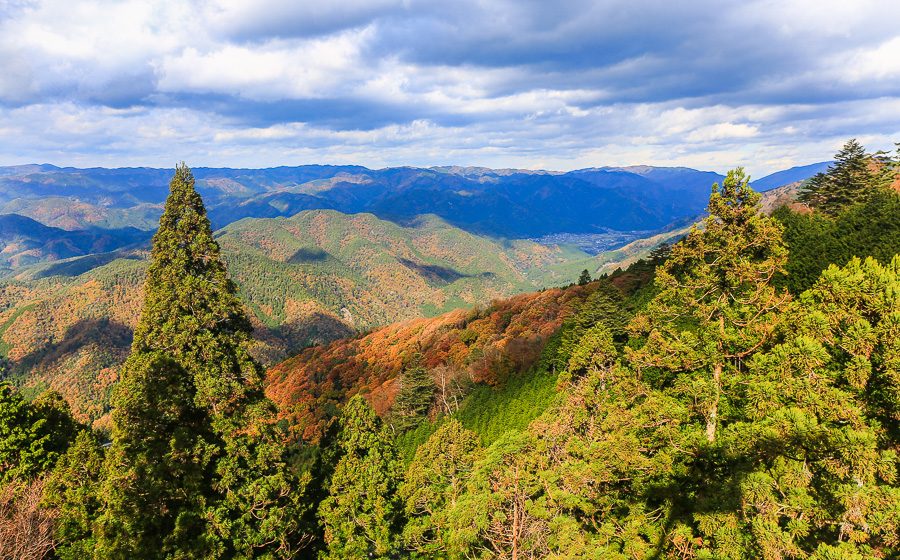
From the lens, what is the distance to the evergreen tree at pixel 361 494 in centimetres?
2077

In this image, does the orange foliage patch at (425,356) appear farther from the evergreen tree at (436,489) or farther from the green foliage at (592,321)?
the evergreen tree at (436,489)

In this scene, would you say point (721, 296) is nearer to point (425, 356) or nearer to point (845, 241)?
point (845, 241)

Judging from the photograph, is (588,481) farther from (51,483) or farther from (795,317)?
(51,483)

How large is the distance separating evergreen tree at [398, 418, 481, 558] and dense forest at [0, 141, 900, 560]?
190 mm

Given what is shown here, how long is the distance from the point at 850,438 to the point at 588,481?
7.89 m

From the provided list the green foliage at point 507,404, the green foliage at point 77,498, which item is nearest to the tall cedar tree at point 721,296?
the green foliage at point 77,498

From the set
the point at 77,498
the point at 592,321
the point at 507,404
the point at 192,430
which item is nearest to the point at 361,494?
the point at 192,430

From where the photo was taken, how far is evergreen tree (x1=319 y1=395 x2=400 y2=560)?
20766 millimetres

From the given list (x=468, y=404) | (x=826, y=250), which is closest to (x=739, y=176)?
(x=826, y=250)

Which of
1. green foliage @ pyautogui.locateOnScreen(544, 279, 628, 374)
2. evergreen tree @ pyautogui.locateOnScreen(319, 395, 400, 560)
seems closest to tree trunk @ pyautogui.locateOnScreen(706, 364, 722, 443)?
evergreen tree @ pyautogui.locateOnScreen(319, 395, 400, 560)

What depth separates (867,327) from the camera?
1201 cm

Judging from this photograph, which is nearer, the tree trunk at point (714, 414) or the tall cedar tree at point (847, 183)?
the tree trunk at point (714, 414)

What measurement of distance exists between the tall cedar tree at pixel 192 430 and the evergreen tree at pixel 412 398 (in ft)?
192

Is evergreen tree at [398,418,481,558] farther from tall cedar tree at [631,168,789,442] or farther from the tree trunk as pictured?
tall cedar tree at [631,168,789,442]
